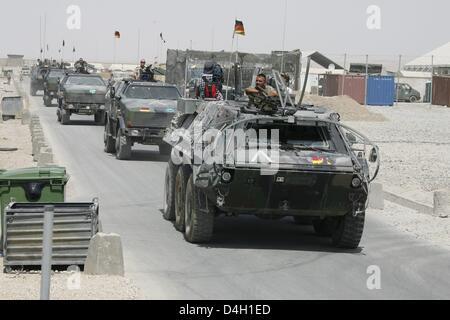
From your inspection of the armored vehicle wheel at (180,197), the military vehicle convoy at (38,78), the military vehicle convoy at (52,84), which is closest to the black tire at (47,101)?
the military vehicle convoy at (52,84)

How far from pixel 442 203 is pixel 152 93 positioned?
10.7m

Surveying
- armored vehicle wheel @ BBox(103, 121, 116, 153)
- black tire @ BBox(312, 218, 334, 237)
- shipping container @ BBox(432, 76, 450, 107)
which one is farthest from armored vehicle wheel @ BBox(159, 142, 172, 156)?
shipping container @ BBox(432, 76, 450, 107)

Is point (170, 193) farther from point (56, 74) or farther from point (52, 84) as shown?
point (56, 74)

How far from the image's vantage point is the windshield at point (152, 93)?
79.6ft

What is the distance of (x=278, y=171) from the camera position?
1141 centimetres

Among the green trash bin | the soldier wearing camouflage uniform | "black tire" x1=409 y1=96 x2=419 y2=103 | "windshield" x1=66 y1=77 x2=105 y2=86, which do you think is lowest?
"black tire" x1=409 y1=96 x2=419 y2=103

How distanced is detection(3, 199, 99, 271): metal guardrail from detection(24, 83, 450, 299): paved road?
0.62 metres

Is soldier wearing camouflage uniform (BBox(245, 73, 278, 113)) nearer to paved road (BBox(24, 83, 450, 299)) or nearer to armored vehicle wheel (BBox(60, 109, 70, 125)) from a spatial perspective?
paved road (BBox(24, 83, 450, 299))

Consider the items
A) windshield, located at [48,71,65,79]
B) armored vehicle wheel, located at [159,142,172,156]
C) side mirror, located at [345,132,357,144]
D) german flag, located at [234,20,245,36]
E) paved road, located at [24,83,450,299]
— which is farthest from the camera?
windshield, located at [48,71,65,79]

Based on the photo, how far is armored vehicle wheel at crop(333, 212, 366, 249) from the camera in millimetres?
11984

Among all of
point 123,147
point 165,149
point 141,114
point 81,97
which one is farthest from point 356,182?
point 81,97

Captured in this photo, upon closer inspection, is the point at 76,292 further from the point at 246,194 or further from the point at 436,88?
the point at 436,88
